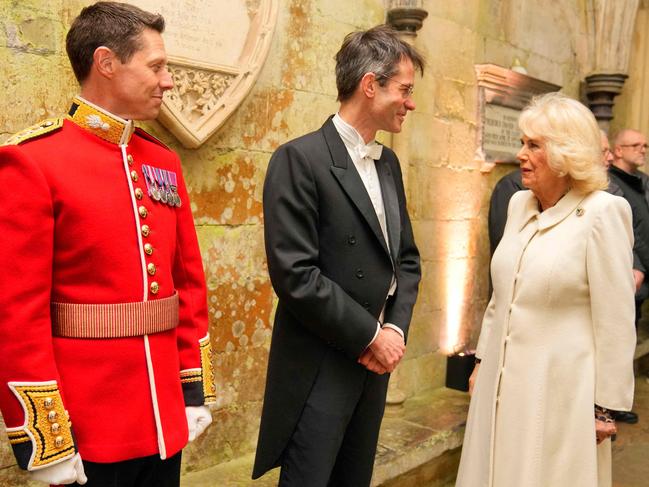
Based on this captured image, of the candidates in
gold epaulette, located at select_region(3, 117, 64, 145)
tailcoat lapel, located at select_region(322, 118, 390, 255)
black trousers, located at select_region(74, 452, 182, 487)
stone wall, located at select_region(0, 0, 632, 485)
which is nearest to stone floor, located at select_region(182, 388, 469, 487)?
stone wall, located at select_region(0, 0, 632, 485)

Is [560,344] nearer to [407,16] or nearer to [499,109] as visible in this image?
[407,16]

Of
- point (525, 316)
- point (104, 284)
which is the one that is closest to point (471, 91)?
point (525, 316)

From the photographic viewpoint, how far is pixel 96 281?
4.20ft

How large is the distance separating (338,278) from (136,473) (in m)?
0.67

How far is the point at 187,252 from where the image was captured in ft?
5.02

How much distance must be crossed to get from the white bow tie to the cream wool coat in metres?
0.53

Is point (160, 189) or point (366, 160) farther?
point (366, 160)

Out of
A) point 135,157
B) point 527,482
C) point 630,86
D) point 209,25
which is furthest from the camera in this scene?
point 630,86

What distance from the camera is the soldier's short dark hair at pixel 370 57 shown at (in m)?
1.75

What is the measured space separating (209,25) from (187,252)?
48.1 inches

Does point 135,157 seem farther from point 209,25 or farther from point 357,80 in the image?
point 209,25

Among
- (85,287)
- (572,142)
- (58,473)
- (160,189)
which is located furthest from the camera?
(572,142)

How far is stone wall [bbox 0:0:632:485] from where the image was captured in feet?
6.66

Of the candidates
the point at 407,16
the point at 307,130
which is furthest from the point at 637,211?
the point at 307,130
